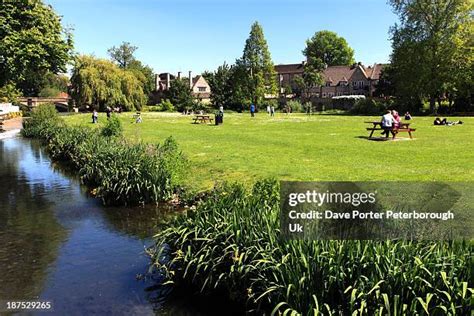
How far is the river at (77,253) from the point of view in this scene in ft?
24.4

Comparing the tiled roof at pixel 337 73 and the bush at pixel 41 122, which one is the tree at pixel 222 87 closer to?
the tiled roof at pixel 337 73

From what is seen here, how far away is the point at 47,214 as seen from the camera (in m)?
13.0

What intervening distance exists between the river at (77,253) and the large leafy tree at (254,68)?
2617 inches

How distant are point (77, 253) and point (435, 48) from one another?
56023 millimetres

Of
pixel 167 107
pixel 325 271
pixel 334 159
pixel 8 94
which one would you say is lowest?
pixel 325 271

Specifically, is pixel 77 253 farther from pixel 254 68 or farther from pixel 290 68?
pixel 290 68

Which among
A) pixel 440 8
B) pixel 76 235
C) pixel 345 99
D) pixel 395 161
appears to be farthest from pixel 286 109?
pixel 76 235

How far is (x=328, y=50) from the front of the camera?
116 m

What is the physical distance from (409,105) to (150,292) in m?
59.7

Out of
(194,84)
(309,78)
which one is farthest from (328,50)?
(194,84)

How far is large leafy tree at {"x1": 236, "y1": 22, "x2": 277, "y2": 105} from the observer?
80.7 metres

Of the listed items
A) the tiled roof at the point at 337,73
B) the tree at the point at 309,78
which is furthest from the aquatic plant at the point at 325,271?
the tiled roof at the point at 337,73

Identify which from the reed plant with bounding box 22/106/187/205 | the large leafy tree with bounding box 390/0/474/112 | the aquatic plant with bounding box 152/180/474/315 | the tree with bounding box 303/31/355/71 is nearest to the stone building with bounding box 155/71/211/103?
the tree with bounding box 303/31/355/71

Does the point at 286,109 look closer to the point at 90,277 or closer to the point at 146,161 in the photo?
the point at 146,161
